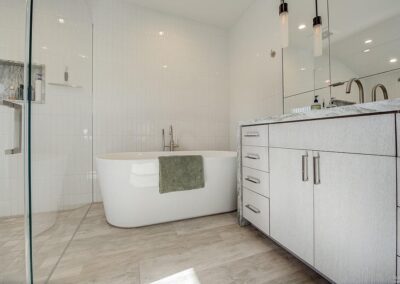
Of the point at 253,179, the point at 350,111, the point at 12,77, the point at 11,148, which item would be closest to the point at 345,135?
the point at 350,111

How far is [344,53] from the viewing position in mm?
1381

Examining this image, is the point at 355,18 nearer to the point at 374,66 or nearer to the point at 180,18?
the point at 374,66

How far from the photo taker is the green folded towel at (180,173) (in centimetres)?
162

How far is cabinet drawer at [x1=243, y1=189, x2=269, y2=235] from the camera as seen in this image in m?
1.27

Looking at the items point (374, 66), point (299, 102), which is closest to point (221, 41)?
point (299, 102)

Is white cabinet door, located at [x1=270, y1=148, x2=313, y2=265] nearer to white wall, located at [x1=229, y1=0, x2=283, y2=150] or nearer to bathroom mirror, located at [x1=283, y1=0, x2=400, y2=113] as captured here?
bathroom mirror, located at [x1=283, y1=0, x2=400, y2=113]

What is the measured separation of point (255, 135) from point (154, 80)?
1.74 metres

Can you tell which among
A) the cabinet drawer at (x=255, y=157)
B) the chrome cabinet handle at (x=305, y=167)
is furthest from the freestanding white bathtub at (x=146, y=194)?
the chrome cabinet handle at (x=305, y=167)

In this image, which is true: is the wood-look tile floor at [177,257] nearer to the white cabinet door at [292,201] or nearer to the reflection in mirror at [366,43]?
the white cabinet door at [292,201]

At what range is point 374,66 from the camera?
1.21 meters

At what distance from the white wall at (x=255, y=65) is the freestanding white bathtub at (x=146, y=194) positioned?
3.09ft

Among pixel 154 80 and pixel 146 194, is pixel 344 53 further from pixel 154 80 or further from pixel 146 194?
pixel 154 80

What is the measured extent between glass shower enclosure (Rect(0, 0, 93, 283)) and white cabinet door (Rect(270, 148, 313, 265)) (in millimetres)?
1298

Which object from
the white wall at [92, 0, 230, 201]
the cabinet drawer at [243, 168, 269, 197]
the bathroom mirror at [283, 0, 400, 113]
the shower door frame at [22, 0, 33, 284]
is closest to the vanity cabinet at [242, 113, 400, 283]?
the cabinet drawer at [243, 168, 269, 197]
